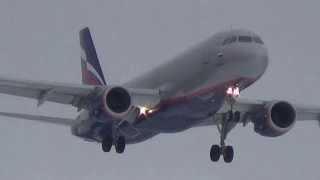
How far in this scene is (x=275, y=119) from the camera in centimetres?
5234

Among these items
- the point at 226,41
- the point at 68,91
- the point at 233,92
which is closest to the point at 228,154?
the point at 233,92

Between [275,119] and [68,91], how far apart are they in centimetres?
1097

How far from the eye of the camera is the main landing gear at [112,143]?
53.5 meters

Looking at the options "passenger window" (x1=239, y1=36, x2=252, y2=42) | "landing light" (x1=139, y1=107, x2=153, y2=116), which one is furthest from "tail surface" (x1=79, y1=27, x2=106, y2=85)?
"passenger window" (x1=239, y1=36, x2=252, y2=42)

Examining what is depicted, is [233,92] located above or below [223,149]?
above

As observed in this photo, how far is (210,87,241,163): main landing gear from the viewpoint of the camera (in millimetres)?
47656

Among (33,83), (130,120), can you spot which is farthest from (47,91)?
(130,120)

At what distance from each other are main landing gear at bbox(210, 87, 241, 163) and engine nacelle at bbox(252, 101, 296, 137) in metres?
1.46

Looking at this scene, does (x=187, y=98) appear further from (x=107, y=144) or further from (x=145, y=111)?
(x=107, y=144)

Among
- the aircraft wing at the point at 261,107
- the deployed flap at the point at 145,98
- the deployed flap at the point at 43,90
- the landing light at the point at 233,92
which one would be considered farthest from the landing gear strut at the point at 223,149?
the deployed flap at the point at 43,90

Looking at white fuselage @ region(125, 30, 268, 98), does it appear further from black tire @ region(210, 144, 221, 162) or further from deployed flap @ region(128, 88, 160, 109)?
black tire @ region(210, 144, 221, 162)

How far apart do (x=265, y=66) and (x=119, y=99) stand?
739 centimetres

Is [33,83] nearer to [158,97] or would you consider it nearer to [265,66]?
[158,97]

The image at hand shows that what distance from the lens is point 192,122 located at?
50.0 m
